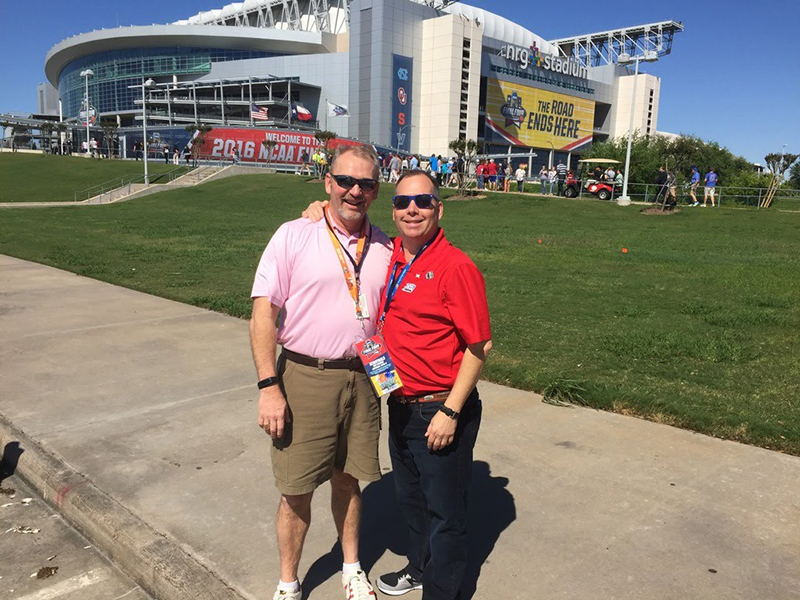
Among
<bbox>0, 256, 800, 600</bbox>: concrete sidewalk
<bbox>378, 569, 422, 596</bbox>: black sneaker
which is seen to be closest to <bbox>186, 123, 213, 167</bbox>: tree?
<bbox>0, 256, 800, 600</bbox>: concrete sidewalk

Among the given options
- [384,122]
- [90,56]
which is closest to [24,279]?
[384,122]

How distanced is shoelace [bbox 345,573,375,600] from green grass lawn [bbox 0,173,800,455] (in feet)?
9.78

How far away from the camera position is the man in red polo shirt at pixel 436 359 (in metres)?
2.53

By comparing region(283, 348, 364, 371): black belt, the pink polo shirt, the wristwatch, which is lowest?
the wristwatch

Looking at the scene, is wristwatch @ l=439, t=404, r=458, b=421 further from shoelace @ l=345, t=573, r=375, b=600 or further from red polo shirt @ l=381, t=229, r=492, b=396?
shoelace @ l=345, t=573, r=375, b=600

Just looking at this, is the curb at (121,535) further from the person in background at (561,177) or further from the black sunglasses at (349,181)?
the person in background at (561,177)

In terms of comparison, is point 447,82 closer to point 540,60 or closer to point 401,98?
point 401,98

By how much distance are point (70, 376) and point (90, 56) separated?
112131mm

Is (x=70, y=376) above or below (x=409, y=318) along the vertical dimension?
below

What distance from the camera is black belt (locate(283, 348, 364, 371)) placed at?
2.73 m

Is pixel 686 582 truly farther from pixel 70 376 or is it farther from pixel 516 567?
pixel 70 376

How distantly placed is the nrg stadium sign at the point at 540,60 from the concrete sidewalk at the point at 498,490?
83031 mm

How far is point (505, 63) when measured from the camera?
82.2 m

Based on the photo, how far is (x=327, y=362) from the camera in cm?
273
